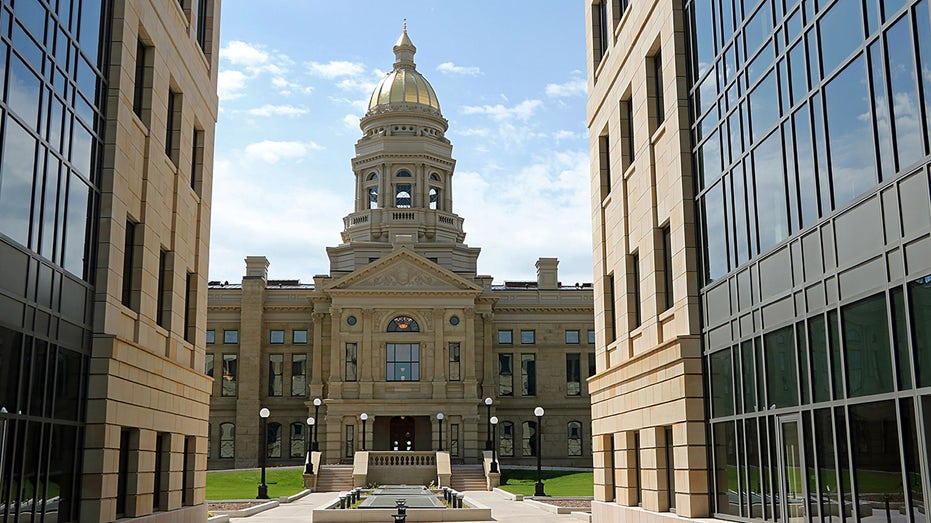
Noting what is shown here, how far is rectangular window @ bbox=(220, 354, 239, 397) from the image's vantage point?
75.3m

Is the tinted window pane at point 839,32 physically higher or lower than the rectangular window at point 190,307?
higher

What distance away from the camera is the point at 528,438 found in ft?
249

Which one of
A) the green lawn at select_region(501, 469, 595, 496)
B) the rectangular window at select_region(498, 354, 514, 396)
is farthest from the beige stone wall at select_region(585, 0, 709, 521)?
the rectangular window at select_region(498, 354, 514, 396)

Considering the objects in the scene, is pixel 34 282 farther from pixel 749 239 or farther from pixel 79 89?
pixel 749 239

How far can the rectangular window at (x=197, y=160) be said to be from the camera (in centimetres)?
2934

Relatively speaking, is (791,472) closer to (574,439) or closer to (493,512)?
(493,512)

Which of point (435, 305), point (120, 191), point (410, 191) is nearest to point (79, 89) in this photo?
point (120, 191)

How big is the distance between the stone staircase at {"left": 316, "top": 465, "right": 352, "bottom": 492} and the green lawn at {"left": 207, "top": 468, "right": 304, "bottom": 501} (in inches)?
45.9

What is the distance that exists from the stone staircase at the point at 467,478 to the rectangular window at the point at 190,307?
1291 inches

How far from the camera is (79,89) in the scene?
19.2 metres

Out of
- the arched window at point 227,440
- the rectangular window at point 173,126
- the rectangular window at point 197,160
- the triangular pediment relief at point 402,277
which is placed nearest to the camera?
the rectangular window at point 173,126

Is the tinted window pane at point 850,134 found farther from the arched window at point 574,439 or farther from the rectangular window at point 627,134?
the arched window at point 574,439

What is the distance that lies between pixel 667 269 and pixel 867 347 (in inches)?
384

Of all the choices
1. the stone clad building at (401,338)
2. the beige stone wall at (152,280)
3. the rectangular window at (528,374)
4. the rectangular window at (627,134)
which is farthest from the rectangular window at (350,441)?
the rectangular window at (627,134)
